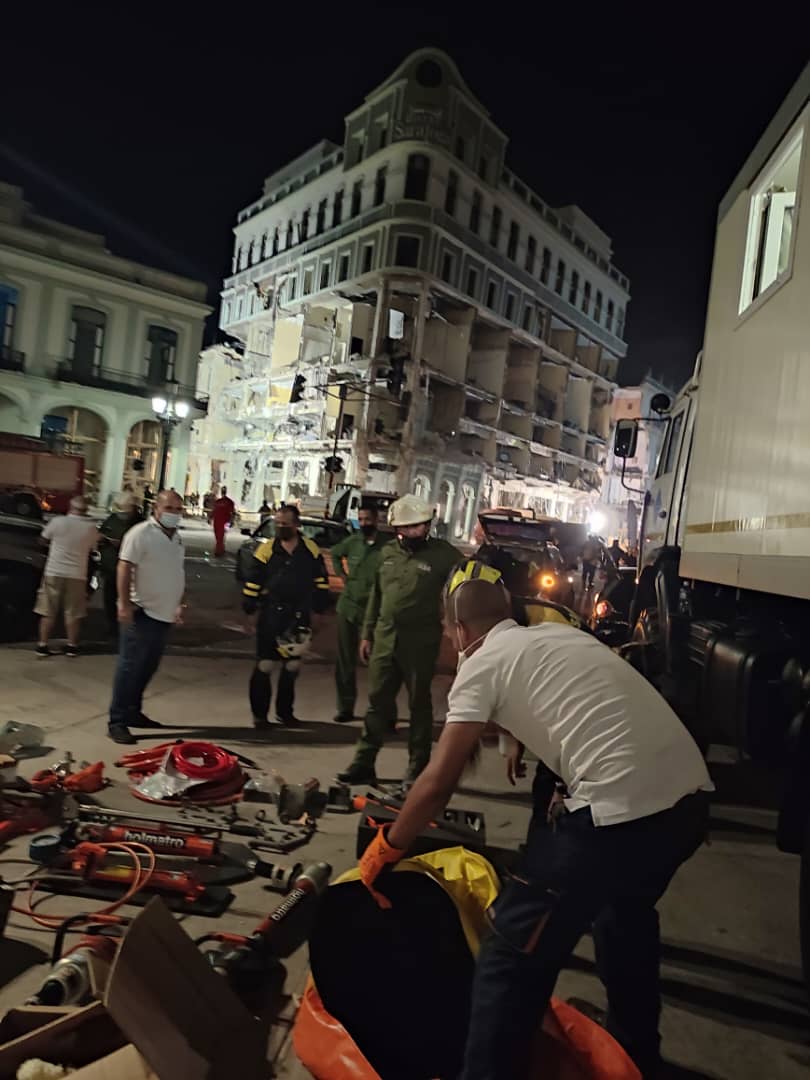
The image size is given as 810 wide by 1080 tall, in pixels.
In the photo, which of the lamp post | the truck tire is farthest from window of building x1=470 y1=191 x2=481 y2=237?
the truck tire

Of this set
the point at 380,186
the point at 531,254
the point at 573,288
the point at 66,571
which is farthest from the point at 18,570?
the point at 573,288

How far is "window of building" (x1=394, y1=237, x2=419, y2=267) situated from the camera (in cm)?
3950

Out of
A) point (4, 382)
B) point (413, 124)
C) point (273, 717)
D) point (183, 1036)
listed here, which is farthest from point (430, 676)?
point (413, 124)

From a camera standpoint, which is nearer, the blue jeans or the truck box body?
the truck box body

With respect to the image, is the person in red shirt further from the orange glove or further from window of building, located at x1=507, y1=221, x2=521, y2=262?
window of building, located at x1=507, y1=221, x2=521, y2=262

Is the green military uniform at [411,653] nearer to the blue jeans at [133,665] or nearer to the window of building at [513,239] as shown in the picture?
the blue jeans at [133,665]

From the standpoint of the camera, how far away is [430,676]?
5500 millimetres

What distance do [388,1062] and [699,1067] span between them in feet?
3.94

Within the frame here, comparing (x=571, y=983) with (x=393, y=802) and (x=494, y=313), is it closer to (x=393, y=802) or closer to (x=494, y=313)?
(x=393, y=802)

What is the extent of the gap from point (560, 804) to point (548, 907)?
333mm

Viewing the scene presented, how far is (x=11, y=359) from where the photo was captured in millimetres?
33656

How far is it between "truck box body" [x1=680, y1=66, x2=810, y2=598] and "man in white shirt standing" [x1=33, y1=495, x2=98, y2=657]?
20.8 feet

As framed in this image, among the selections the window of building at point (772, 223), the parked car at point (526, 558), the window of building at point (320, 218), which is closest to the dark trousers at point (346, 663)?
the parked car at point (526, 558)

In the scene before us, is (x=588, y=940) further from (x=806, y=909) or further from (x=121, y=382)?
(x=121, y=382)
